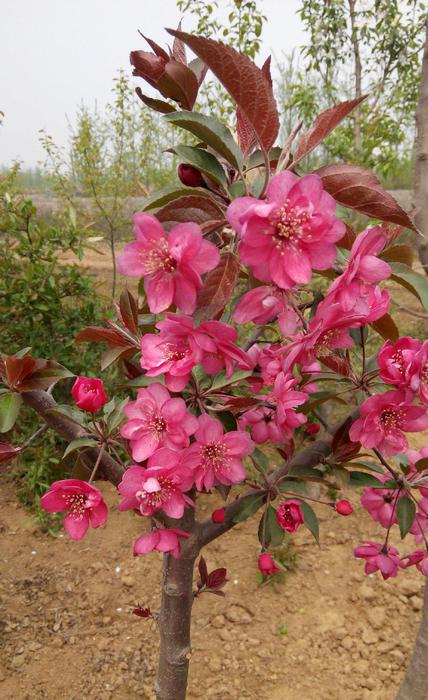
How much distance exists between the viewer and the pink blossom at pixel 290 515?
1.00 m

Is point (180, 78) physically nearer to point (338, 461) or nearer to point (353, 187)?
point (353, 187)

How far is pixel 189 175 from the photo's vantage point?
702 mm

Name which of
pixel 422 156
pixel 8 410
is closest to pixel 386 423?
pixel 8 410

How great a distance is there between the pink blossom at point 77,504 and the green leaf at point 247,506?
13.6 inches

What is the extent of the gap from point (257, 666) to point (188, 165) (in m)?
1.90

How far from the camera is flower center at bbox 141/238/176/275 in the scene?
0.62 meters

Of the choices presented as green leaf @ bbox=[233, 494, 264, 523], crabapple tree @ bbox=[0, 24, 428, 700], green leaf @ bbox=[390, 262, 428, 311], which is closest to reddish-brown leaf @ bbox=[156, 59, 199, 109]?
crabapple tree @ bbox=[0, 24, 428, 700]

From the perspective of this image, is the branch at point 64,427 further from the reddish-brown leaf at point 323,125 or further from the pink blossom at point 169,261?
the reddish-brown leaf at point 323,125

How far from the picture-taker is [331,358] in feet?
2.68

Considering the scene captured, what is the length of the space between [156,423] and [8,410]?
25 centimetres

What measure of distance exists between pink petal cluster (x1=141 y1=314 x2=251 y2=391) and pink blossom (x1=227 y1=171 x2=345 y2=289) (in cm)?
9

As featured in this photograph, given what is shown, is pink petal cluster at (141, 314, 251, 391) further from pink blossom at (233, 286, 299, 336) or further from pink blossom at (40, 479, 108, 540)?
pink blossom at (40, 479, 108, 540)

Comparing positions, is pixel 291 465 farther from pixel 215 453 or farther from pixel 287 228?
pixel 287 228

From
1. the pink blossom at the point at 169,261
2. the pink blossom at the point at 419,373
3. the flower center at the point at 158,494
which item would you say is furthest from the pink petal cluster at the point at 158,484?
the pink blossom at the point at 419,373
